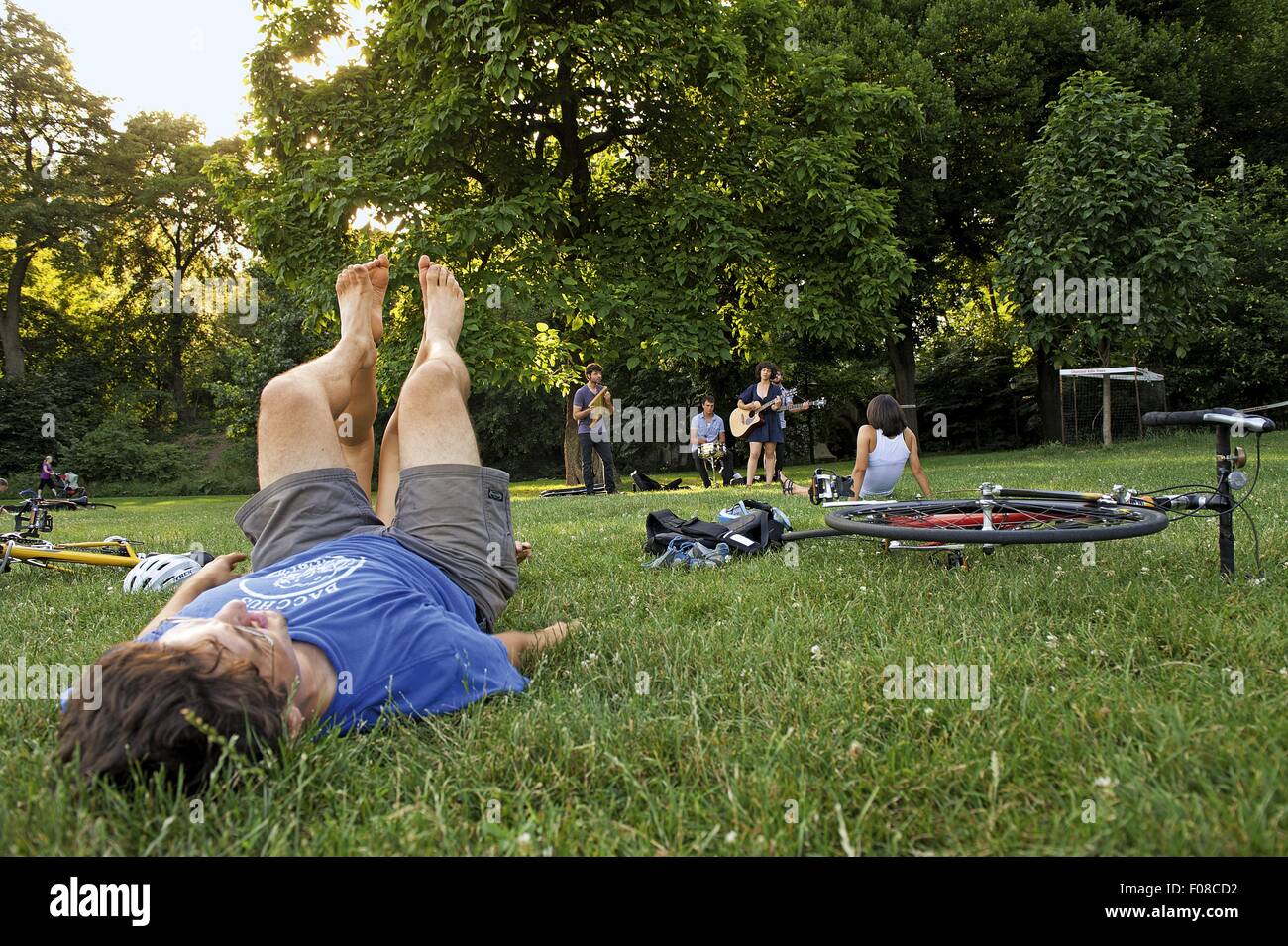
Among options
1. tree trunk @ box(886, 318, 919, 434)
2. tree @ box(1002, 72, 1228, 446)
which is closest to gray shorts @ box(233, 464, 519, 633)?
tree @ box(1002, 72, 1228, 446)

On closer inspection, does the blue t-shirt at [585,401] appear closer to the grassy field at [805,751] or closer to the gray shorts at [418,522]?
the grassy field at [805,751]

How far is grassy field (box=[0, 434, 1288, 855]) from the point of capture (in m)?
1.42

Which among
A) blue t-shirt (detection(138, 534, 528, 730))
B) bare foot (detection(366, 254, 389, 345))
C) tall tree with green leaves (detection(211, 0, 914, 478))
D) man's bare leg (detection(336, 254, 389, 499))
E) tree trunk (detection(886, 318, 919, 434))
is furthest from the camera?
tree trunk (detection(886, 318, 919, 434))

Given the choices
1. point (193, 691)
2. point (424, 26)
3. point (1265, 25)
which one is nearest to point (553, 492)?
point (424, 26)

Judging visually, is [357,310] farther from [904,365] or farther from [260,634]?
[904,365]

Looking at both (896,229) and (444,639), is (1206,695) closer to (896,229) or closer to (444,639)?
(444,639)

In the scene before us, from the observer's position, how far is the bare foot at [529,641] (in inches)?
101

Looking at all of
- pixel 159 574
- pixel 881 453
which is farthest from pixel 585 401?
pixel 159 574

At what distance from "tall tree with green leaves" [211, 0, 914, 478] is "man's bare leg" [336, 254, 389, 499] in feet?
25.6

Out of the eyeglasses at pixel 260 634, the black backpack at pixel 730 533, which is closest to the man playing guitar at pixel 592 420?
the black backpack at pixel 730 533

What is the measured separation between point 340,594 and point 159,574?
9.65 feet

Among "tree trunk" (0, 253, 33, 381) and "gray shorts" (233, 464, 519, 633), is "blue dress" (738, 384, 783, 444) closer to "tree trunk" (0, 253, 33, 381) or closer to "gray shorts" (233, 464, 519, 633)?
"gray shorts" (233, 464, 519, 633)

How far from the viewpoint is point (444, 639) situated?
83.2 inches

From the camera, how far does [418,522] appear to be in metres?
2.81
